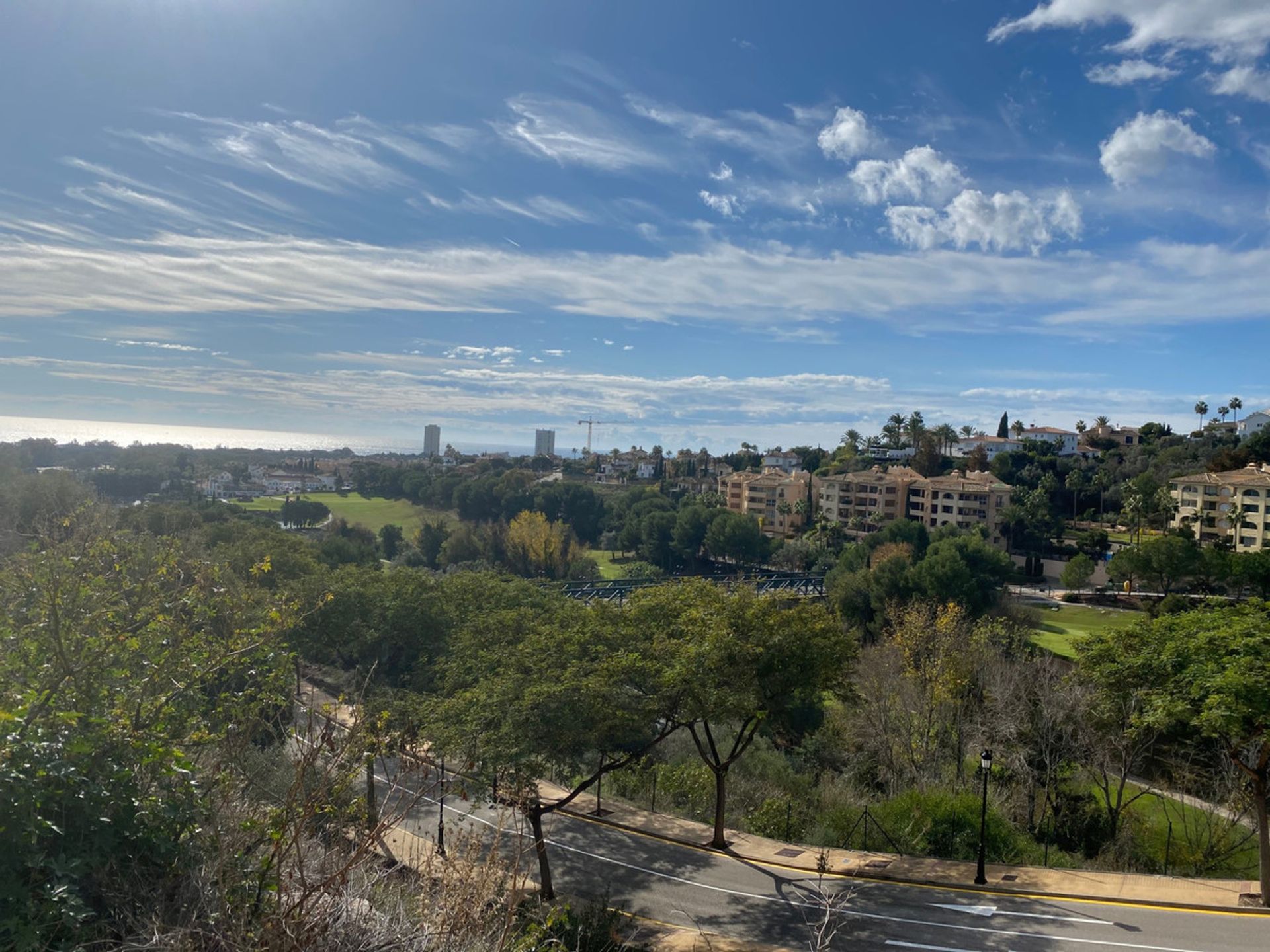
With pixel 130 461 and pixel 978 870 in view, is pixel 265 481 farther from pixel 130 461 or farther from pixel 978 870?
pixel 978 870

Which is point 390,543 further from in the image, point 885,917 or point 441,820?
point 441,820

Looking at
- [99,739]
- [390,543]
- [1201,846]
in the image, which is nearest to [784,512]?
[390,543]

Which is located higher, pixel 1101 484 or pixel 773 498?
pixel 1101 484

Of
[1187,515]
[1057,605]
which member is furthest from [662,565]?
[1187,515]

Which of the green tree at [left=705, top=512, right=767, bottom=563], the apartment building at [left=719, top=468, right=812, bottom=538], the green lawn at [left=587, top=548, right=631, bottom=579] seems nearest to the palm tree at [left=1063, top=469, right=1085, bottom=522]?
the apartment building at [left=719, top=468, right=812, bottom=538]

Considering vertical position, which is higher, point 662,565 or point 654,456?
point 654,456

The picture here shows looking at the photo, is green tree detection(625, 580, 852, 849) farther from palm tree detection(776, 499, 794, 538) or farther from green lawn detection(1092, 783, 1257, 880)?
palm tree detection(776, 499, 794, 538)

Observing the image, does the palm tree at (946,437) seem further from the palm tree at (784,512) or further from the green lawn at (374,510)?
the green lawn at (374,510)
